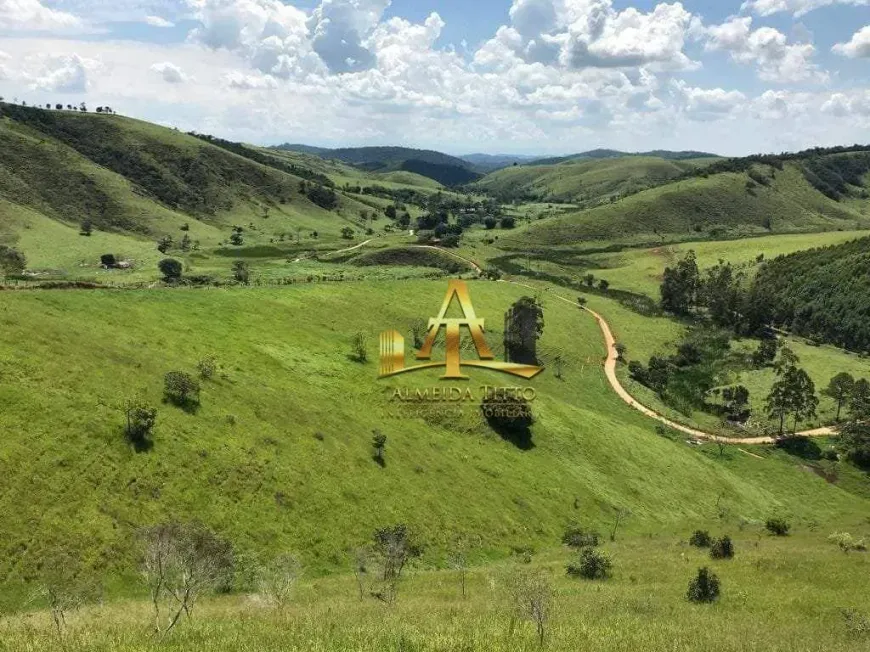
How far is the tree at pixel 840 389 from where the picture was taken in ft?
325

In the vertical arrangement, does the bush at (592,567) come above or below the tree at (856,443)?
above

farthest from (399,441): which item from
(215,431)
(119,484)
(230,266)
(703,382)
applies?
(230,266)

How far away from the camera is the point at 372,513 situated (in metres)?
45.6

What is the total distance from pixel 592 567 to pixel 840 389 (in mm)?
88363

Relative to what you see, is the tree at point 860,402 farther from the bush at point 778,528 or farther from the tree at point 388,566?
the tree at point 388,566

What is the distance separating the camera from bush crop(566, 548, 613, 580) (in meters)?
37.1

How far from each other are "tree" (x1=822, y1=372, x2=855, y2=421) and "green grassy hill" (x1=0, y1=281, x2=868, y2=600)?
2505cm

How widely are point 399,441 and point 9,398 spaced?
3200cm

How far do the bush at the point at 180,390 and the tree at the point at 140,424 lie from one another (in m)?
5.13

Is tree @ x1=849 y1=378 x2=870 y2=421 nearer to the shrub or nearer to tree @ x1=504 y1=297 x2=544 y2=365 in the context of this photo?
tree @ x1=504 y1=297 x2=544 y2=365

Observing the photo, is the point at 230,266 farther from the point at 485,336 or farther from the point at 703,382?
the point at 703,382

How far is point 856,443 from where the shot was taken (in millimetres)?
85312

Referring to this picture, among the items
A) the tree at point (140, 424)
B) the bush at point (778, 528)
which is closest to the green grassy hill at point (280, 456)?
the tree at point (140, 424)

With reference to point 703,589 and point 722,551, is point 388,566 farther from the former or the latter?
point 722,551
